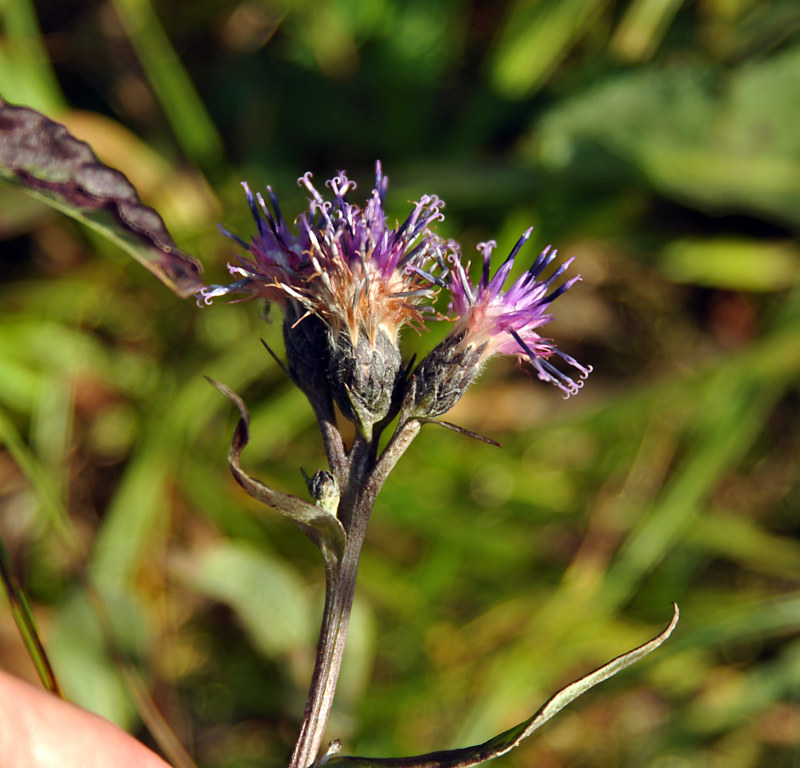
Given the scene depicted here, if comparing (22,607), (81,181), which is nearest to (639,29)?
(81,181)

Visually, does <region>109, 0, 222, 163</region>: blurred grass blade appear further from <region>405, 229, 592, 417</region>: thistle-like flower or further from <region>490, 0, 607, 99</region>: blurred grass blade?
<region>405, 229, 592, 417</region>: thistle-like flower

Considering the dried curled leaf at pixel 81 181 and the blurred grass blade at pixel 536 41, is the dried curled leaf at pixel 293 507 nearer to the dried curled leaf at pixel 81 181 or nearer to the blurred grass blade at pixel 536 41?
the dried curled leaf at pixel 81 181

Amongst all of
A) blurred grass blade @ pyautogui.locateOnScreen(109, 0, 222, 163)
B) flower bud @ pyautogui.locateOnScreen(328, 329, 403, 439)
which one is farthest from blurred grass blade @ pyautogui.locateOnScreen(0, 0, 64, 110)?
flower bud @ pyautogui.locateOnScreen(328, 329, 403, 439)

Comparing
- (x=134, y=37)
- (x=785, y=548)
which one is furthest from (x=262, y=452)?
(x=785, y=548)

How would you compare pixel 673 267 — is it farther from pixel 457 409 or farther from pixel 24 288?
pixel 24 288

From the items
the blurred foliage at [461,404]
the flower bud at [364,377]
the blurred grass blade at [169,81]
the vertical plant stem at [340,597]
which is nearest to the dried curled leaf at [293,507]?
the vertical plant stem at [340,597]

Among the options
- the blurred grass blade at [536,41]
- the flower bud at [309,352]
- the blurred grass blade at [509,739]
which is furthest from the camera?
the blurred grass blade at [536,41]
